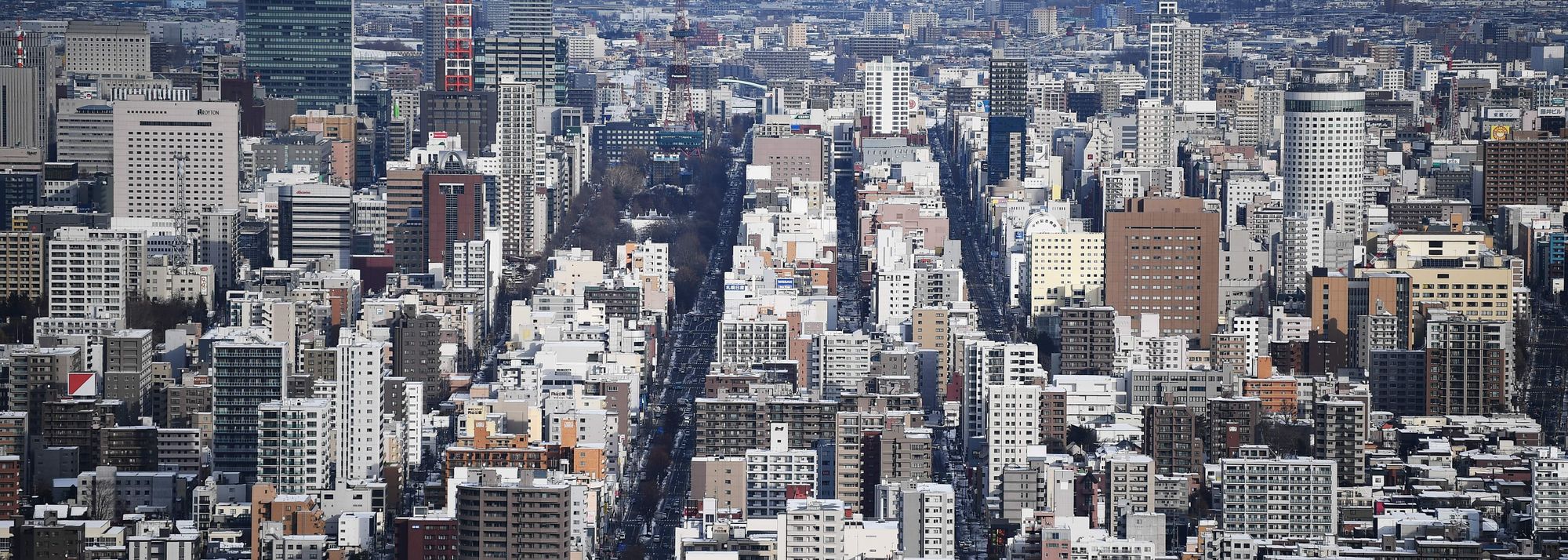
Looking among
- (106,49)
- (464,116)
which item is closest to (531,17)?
(106,49)

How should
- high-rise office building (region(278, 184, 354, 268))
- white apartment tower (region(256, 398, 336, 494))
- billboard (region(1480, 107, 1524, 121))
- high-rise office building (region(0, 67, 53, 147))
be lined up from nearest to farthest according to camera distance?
white apartment tower (region(256, 398, 336, 494))
high-rise office building (region(278, 184, 354, 268))
high-rise office building (region(0, 67, 53, 147))
billboard (region(1480, 107, 1524, 121))

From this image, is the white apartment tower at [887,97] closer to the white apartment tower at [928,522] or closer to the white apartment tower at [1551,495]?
the white apartment tower at [1551,495]

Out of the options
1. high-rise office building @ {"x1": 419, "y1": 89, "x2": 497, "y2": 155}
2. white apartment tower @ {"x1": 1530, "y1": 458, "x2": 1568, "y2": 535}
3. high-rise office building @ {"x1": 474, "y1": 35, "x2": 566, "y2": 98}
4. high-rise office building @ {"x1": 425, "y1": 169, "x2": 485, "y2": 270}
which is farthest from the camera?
high-rise office building @ {"x1": 474, "y1": 35, "x2": 566, "y2": 98}

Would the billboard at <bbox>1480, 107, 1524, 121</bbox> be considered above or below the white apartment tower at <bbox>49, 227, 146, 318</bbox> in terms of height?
above

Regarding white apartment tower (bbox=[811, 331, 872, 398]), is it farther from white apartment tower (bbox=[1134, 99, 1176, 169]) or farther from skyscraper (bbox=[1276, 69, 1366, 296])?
white apartment tower (bbox=[1134, 99, 1176, 169])

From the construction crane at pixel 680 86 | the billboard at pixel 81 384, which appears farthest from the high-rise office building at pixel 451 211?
the construction crane at pixel 680 86

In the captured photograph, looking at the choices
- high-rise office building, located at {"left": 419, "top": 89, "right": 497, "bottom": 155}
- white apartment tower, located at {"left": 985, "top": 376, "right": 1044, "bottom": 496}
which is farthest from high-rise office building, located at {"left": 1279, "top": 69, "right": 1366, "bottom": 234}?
white apartment tower, located at {"left": 985, "top": 376, "right": 1044, "bottom": 496}

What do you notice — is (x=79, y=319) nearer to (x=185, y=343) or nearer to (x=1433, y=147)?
(x=185, y=343)
